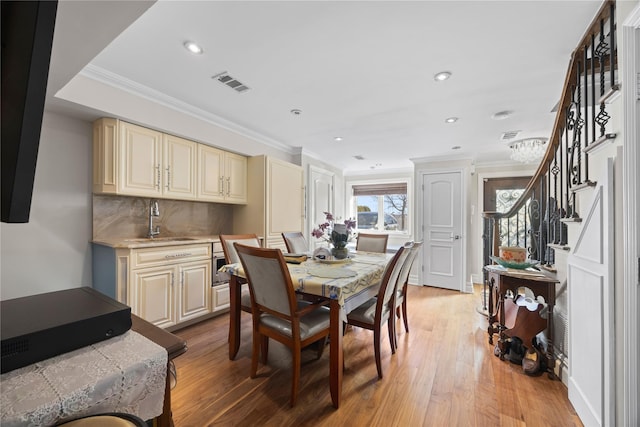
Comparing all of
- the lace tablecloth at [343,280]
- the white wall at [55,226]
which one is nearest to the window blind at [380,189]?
the lace tablecloth at [343,280]

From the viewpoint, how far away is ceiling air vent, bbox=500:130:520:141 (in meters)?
3.49

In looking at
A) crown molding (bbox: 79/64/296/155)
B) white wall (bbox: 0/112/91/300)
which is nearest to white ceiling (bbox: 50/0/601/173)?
crown molding (bbox: 79/64/296/155)

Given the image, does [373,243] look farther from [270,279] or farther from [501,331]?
[270,279]

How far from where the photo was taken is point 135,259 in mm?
2359

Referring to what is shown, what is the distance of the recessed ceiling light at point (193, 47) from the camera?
71.7 inches

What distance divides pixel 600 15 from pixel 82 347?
2.77 m

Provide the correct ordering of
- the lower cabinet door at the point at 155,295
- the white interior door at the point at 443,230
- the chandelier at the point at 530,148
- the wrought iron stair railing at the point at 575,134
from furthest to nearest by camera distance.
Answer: the white interior door at the point at 443,230
the chandelier at the point at 530,148
the lower cabinet door at the point at 155,295
the wrought iron stair railing at the point at 575,134

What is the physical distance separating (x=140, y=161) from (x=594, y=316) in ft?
11.8

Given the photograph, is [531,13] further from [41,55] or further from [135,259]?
[135,259]

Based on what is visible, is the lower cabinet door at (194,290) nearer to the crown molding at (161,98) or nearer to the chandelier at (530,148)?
the crown molding at (161,98)

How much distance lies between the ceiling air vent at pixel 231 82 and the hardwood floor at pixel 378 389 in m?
2.39

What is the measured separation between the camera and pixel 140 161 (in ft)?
8.49

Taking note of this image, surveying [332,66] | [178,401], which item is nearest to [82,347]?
[178,401]

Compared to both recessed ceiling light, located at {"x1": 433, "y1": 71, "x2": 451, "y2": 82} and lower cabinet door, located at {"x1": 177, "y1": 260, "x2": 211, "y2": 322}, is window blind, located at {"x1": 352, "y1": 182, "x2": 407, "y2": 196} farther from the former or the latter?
lower cabinet door, located at {"x1": 177, "y1": 260, "x2": 211, "y2": 322}
